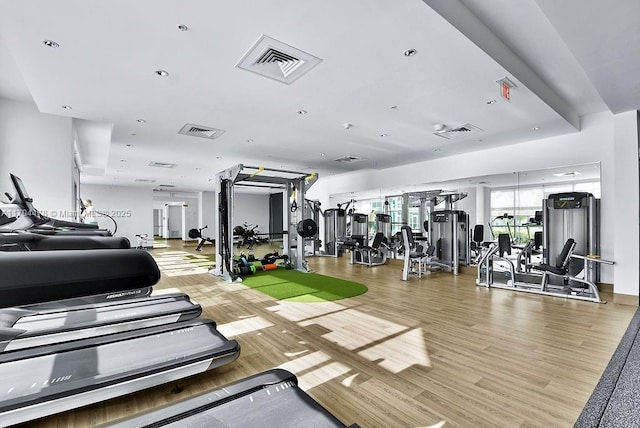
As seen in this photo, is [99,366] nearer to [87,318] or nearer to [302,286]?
[87,318]

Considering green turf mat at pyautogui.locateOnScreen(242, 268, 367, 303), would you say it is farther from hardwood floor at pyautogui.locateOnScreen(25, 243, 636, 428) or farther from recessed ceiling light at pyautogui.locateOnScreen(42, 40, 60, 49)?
recessed ceiling light at pyautogui.locateOnScreen(42, 40, 60, 49)

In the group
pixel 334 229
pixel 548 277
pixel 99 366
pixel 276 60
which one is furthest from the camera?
pixel 334 229

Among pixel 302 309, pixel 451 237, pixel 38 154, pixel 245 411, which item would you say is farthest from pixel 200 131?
pixel 451 237

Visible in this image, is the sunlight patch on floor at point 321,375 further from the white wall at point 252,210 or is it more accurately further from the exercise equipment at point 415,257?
the white wall at point 252,210

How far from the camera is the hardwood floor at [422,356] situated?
192cm

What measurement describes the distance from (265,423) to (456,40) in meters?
3.12

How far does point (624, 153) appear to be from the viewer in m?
4.46

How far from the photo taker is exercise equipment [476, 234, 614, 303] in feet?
15.4

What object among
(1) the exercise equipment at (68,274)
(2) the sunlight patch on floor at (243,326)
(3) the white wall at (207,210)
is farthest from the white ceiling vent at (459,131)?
(3) the white wall at (207,210)

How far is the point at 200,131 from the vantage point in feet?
18.4

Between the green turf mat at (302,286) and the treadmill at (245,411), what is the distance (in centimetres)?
283

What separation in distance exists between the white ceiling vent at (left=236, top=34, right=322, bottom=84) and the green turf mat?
295 centimetres

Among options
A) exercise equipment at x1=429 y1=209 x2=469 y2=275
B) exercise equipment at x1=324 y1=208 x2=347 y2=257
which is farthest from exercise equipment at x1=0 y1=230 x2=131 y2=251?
exercise equipment at x1=324 y1=208 x2=347 y2=257

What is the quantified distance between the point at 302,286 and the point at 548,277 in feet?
13.3
